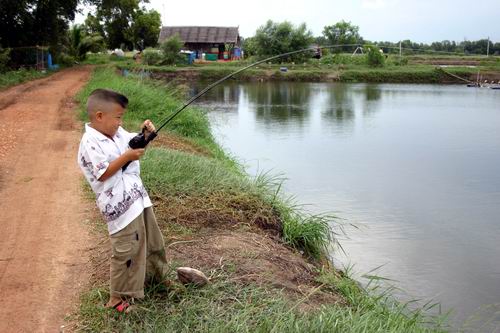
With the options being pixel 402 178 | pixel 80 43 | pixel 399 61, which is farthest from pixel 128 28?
pixel 402 178

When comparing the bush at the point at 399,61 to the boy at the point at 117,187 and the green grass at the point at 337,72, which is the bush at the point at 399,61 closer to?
the green grass at the point at 337,72

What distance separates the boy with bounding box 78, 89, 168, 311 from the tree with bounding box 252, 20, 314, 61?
36.5 meters

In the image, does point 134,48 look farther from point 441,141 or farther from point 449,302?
point 449,302

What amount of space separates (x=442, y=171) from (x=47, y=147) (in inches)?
284

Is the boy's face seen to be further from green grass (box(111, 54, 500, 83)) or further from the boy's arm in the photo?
green grass (box(111, 54, 500, 83))

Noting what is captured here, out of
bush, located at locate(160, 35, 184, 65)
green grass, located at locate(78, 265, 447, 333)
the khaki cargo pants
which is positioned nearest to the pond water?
green grass, located at locate(78, 265, 447, 333)

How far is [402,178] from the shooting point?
9.71m

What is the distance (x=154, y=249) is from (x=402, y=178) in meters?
7.48

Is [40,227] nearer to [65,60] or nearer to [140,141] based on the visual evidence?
[140,141]

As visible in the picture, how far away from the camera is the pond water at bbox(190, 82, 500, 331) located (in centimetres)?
577

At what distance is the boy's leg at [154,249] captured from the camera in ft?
9.64

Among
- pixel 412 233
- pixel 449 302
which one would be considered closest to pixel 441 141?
pixel 412 233

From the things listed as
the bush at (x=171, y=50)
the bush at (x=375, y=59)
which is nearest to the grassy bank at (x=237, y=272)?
the bush at (x=171, y=50)

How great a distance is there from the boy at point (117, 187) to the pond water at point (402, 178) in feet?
10.9
